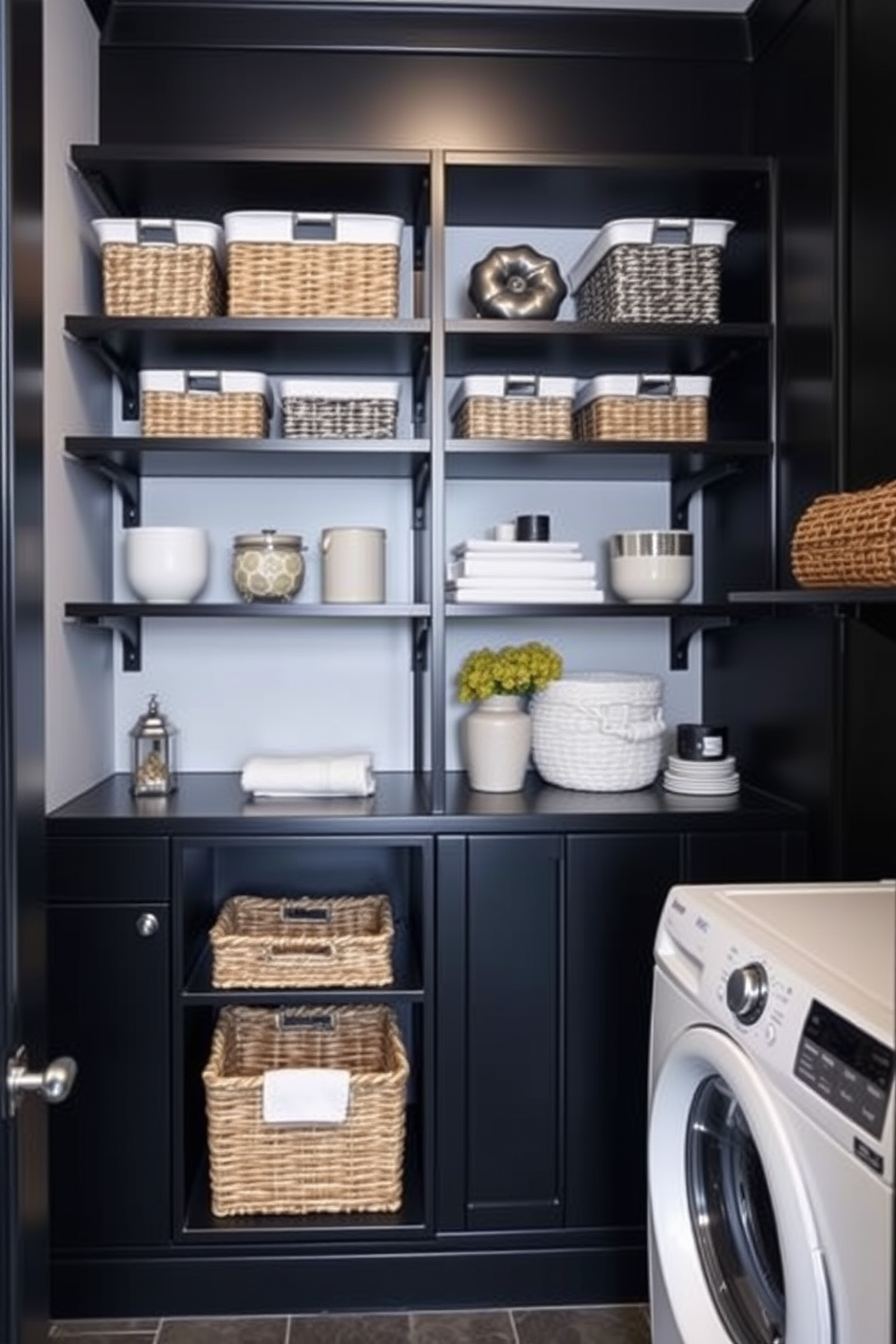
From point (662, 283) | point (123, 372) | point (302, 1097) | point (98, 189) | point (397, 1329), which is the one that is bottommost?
point (397, 1329)

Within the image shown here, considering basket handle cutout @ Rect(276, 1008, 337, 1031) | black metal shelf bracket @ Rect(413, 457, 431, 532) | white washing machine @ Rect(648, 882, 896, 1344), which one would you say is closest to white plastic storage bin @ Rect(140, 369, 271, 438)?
black metal shelf bracket @ Rect(413, 457, 431, 532)

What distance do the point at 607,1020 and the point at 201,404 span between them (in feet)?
4.73

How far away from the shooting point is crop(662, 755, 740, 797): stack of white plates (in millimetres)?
2279

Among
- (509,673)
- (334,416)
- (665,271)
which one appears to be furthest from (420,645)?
(665,271)

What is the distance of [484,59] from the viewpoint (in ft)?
7.99

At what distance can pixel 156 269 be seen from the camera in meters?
2.19

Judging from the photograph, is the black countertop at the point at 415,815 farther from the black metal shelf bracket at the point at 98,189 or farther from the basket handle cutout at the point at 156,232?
the black metal shelf bracket at the point at 98,189


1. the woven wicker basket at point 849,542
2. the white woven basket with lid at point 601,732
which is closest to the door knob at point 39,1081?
the woven wicker basket at point 849,542

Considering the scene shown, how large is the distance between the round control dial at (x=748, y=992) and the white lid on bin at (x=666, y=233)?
150 centimetres

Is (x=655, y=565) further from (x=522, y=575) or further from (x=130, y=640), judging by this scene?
(x=130, y=640)

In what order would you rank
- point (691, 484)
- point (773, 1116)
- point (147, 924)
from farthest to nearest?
1. point (691, 484)
2. point (147, 924)
3. point (773, 1116)

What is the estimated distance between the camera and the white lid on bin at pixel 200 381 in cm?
221

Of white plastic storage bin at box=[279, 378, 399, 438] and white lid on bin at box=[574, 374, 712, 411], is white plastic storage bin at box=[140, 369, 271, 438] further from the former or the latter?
white lid on bin at box=[574, 374, 712, 411]

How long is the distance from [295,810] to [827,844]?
0.99 meters
